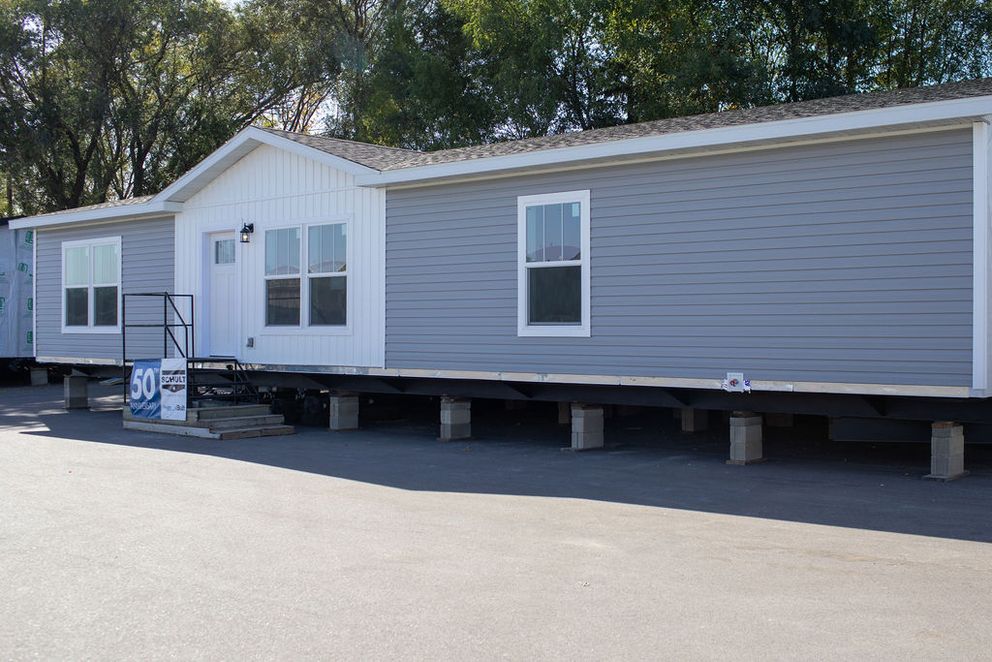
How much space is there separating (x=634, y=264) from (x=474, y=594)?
641cm

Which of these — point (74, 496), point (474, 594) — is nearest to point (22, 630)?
point (474, 594)

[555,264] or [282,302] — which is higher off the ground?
[555,264]

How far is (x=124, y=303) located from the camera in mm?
16656

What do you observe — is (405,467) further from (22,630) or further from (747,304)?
(22,630)

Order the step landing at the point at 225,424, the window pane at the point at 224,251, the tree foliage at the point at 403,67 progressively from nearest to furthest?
the step landing at the point at 225,424
the window pane at the point at 224,251
the tree foliage at the point at 403,67

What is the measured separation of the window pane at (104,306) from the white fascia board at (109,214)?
1.26 m

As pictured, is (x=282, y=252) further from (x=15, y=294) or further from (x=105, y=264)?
(x=15, y=294)

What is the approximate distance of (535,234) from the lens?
12.5 m

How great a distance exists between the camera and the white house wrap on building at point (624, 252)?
956 cm

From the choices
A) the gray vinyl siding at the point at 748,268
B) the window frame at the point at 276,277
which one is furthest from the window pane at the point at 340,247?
the gray vinyl siding at the point at 748,268

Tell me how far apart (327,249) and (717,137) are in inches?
251

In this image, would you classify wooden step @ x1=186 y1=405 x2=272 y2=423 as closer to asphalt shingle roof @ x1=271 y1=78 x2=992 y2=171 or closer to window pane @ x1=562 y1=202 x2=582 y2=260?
asphalt shingle roof @ x1=271 y1=78 x2=992 y2=171

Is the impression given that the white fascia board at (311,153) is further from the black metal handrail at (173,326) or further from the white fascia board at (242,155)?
the black metal handrail at (173,326)

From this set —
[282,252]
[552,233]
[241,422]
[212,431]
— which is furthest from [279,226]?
[552,233]
